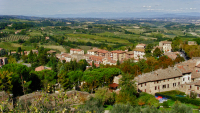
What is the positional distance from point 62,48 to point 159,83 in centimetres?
6191

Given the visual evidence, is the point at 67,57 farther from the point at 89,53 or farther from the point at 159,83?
the point at 159,83

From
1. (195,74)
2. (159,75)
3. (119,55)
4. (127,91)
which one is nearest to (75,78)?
(127,91)

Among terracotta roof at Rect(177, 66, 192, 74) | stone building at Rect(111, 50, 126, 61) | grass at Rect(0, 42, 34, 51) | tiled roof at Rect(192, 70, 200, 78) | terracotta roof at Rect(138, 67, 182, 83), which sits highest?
terracotta roof at Rect(177, 66, 192, 74)

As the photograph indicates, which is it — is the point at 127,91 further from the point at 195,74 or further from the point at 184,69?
the point at 195,74

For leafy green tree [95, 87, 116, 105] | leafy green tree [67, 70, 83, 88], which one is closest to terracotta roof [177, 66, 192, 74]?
leafy green tree [95, 87, 116, 105]

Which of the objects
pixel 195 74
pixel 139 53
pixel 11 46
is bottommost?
pixel 139 53

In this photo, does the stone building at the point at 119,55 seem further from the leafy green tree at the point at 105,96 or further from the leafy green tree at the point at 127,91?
the leafy green tree at the point at 105,96

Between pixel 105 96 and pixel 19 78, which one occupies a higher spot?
pixel 19 78

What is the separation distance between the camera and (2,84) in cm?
2308

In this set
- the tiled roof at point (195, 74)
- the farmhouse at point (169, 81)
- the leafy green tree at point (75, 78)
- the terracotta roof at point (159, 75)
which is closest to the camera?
the farmhouse at point (169, 81)

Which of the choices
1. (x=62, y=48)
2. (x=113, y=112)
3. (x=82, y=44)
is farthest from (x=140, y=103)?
(x=82, y=44)

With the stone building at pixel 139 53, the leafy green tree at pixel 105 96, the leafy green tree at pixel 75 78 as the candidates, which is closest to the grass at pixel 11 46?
the stone building at pixel 139 53

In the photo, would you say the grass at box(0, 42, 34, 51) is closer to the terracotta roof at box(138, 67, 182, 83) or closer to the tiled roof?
the terracotta roof at box(138, 67, 182, 83)

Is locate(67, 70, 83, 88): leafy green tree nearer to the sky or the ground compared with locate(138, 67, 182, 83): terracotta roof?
nearer to the ground
